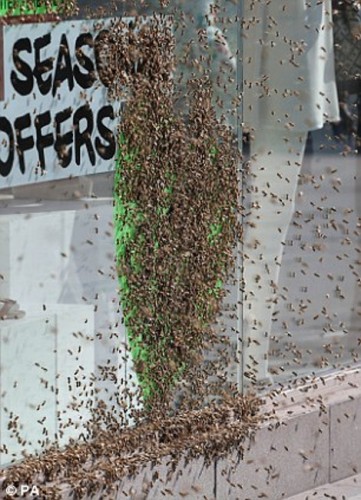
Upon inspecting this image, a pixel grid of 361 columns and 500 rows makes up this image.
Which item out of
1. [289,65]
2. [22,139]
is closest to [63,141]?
[22,139]

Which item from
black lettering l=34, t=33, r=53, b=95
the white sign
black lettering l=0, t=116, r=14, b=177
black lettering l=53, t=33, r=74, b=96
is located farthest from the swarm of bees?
black lettering l=0, t=116, r=14, b=177

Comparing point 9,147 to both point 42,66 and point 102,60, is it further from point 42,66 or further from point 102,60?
point 102,60

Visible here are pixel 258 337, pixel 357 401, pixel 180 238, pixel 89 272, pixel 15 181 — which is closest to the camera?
pixel 15 181

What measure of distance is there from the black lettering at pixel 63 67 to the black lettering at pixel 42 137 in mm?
96

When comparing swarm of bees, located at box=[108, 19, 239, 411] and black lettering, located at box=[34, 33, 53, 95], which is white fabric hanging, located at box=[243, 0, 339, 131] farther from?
black lettering, located at box=[34, 33, 53, 95]

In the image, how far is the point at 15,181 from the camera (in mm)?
5207

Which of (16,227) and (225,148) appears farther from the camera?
(225,148)

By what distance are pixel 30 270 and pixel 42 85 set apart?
2.01 ft

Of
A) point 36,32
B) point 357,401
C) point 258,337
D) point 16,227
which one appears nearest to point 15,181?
point 16,227

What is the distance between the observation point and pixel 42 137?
17.4 ft

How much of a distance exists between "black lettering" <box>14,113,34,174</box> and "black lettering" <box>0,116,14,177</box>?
3cm

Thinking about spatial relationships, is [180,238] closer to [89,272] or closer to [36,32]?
[89,272]

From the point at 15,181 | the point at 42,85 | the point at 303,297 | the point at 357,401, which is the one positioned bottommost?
the point at 357,401

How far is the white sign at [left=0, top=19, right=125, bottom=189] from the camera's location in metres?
5.16
